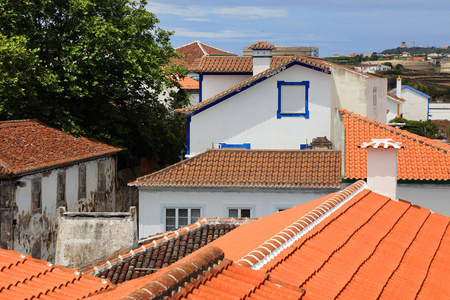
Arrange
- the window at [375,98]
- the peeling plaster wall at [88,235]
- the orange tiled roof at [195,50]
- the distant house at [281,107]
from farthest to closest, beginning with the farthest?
the orange tiled roof at [195,50] < the window at [375,98] < the distant house at [281,107] < the peeling plaster wall at [88,235]

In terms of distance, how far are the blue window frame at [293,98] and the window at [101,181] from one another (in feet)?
23.9

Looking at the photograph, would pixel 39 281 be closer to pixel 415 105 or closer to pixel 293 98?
pixel 293 98

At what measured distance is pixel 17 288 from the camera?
702 cm

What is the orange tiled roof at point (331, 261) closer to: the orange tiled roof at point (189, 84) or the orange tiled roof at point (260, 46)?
the orange tiled roof at point (260, 46)

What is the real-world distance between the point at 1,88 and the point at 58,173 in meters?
4.49

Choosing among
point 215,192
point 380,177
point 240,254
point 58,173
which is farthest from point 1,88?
point 240,254

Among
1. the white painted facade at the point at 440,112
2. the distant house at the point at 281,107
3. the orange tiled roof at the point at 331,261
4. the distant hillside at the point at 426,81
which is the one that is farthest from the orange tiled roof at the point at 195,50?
the distant hillside at the point at 426,81

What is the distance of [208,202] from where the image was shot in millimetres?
22156

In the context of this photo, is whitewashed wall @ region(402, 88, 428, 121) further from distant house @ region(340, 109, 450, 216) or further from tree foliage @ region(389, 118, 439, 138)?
distant house @ region(340, 109, 450, 216)

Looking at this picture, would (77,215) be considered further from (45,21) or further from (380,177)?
(45,21)

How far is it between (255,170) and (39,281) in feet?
50.9

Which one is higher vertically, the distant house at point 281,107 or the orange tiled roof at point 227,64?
the orange tiled roof at point 227,64

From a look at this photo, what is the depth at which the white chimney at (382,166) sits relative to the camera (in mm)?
12672

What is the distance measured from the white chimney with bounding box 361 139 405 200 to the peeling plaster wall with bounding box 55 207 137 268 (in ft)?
14.3
